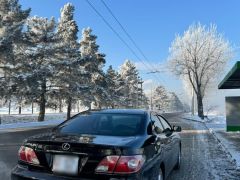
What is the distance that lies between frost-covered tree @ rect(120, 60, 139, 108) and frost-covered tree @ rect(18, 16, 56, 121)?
132 feet

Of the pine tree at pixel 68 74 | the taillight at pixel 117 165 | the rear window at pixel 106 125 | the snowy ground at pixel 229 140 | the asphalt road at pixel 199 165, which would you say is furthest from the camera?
the pine tree at pixel 68 74

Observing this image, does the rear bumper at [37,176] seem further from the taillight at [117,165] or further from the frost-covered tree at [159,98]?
the frost-covered tree at [159,98]

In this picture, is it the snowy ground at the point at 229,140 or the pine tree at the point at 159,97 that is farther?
the pine tree at the point at 159,97

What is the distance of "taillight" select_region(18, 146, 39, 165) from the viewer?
484 centimetres

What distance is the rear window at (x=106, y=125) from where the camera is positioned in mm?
5504

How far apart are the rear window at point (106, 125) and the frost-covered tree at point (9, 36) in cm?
2539

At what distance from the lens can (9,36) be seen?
3053 centimetres

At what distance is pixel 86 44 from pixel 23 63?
18.4m

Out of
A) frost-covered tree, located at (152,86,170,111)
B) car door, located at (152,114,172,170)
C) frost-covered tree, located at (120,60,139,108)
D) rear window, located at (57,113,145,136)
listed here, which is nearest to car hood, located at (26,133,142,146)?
rear window, located at (57,113,145,136)

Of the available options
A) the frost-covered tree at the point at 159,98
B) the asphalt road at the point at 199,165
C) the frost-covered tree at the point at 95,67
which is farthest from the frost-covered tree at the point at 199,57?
the frost-covered tree at the point at 159,98

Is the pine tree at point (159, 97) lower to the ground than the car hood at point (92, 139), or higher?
higher

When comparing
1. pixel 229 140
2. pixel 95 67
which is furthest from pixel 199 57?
pixel 229 140

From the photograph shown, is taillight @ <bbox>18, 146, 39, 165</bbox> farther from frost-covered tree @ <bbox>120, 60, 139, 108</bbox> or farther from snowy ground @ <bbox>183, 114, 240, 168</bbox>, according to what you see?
frost-covered tree @ <bbox>120, 60, 139, 108</bbox>

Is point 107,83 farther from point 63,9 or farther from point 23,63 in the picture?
point 23,63
